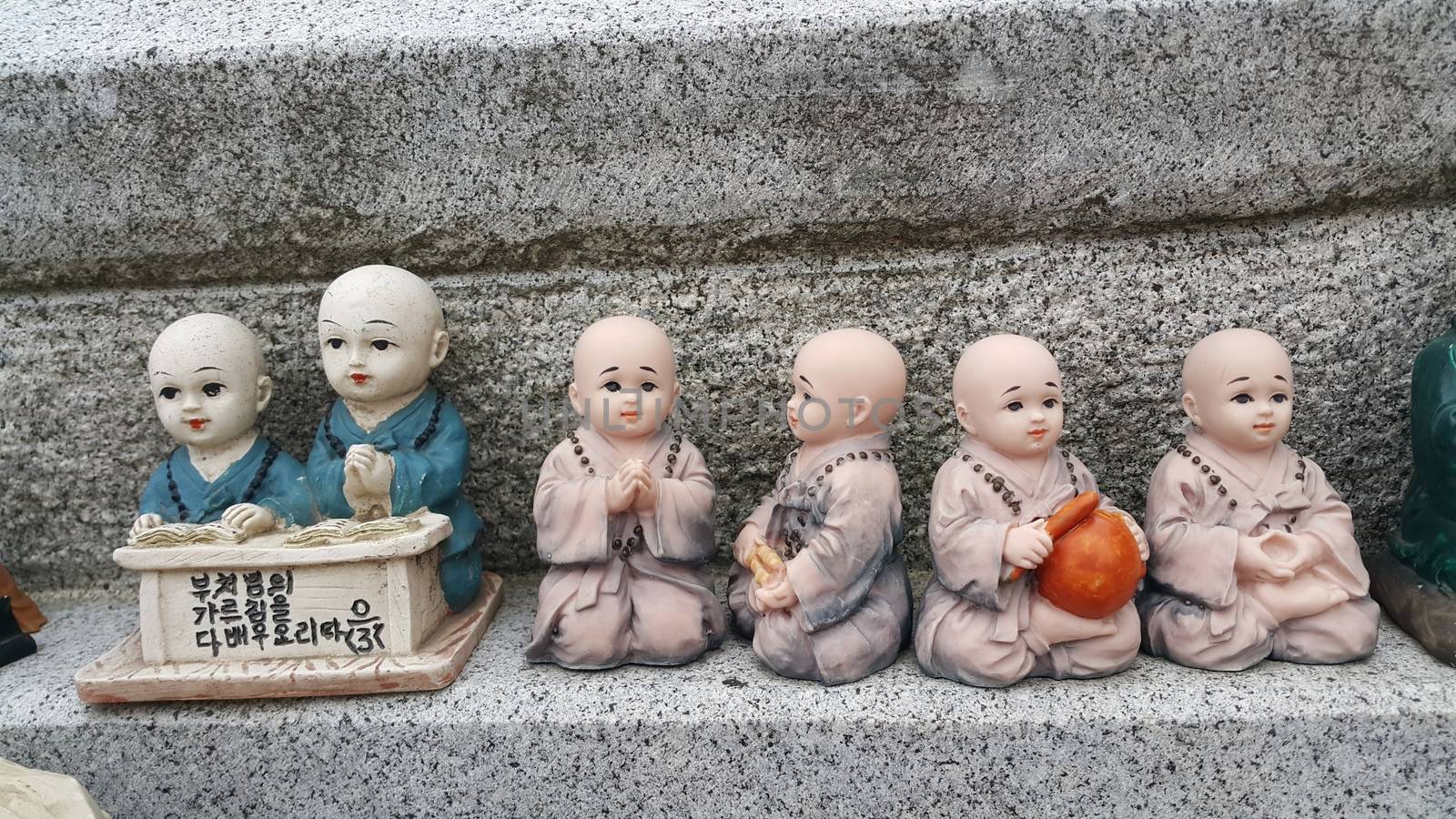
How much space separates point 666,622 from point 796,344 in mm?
1005

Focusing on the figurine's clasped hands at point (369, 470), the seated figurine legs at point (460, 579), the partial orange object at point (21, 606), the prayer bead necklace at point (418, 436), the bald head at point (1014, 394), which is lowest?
the partial orange object at point (21, 606)

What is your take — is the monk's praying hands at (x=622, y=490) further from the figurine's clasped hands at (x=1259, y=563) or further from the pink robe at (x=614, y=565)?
the figurine's clasped hands at (x=1259, y=563)

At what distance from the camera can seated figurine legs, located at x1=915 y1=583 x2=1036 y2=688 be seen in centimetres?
255

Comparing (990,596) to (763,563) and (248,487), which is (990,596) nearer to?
(763,563)

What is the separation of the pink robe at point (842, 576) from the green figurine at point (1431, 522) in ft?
4.55

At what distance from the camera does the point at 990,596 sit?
2.52 metres

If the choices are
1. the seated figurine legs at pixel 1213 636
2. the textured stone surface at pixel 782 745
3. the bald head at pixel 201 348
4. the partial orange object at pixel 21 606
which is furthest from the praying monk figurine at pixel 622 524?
the partial orange object at pixel 21 606

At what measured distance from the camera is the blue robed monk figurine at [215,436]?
2.92 metres

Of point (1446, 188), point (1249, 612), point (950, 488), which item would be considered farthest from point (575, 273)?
point (1446, 188)

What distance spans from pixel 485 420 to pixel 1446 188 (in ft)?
10.1

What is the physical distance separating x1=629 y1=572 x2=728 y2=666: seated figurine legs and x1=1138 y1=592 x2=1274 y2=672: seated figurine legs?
1.24m

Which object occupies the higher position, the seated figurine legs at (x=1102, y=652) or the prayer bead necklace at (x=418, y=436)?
the prayer bead necklace at (x=418, y=436)

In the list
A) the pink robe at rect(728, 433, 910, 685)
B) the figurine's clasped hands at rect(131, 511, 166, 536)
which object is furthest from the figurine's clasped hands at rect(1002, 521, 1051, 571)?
the figurine's clasped hands at rect(131, 511, 166, 536)

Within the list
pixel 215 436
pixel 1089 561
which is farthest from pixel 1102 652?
pixel 215 436
